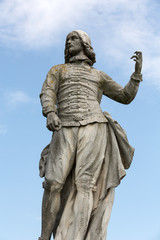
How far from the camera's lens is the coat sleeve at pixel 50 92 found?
9.70 metres

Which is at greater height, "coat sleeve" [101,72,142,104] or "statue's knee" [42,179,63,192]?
"coat sleeve" [101,72,142,104]

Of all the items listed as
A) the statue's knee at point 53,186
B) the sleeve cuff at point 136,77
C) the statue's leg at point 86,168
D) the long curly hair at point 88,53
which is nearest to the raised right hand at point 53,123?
the statue's leg at point 86,168

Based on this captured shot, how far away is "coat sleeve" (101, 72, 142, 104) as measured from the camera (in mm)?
10094

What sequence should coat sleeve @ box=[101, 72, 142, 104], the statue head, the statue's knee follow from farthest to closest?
the statue head → coat sleeve @ box=[101, 72, 142, 104] → the statue's knee

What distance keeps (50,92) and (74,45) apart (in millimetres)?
1199

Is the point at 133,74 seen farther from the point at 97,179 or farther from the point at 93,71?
the point at 97,179

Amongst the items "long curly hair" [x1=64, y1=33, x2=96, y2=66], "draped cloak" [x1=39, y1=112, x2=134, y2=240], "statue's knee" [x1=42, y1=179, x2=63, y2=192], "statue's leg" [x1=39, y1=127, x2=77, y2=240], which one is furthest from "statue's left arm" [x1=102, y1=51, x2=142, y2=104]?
"statue's knee" [x1=42, y1=179, x2=63, y2=192]

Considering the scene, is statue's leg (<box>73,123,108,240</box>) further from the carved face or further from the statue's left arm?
the carved face

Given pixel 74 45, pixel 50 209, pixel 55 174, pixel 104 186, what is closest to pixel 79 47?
pixel 74 45

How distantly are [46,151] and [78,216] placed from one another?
5.09ft

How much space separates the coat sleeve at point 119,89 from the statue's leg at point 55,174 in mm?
1325

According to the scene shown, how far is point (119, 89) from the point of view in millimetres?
10352

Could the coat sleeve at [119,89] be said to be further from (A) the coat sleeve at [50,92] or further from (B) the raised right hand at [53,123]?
(B) the raised right hand at [53,123]

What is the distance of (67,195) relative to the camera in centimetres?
970
